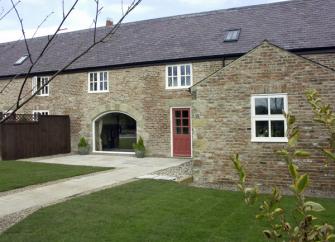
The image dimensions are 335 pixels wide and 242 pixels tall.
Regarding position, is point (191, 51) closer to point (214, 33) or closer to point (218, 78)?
point (214, 33)

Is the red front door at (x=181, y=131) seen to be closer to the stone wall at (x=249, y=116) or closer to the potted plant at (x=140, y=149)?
the potted plant at (x=140, y=149)

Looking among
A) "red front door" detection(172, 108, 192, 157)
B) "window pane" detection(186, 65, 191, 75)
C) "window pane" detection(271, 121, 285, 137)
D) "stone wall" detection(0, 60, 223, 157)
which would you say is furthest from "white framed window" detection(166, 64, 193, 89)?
"window pane" detection(271, 121, 285, 137)

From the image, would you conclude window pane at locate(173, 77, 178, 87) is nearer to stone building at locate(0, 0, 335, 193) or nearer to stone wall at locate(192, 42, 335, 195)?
stone building at locate(0, 0, 335, 193)

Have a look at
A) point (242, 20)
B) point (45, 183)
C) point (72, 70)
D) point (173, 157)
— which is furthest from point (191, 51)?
point (45, 183)

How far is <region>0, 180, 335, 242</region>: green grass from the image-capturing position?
612 centimetres

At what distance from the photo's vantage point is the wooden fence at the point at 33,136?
18.1m

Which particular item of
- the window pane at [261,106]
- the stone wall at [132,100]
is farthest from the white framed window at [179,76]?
the window pane at [261,106]

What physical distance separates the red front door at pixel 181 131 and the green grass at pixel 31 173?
16.7 ft

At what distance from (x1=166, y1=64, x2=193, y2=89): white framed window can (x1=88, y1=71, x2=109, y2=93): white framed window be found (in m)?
3.95

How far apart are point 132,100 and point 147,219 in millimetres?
13053

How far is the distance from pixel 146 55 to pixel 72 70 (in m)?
5.02

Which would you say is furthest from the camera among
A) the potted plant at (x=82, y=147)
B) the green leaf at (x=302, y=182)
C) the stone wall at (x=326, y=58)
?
the potted plant at (x=82, y=147)

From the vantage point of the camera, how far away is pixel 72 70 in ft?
71.1

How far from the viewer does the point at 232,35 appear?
1848 cm
